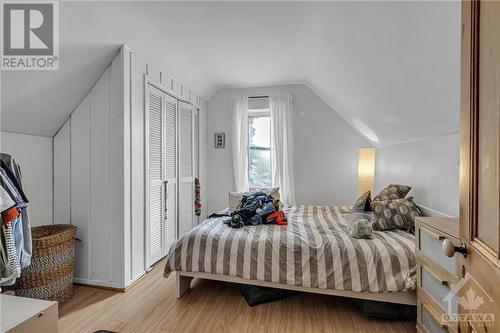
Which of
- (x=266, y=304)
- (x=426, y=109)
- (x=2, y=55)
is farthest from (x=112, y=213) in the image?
(x=426, y=109)

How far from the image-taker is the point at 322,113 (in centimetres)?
427

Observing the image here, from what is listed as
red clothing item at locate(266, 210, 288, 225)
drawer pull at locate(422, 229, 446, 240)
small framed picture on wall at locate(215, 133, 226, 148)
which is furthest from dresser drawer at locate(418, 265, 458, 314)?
small framed picture on wall at locate(215, 133, 226, 148)

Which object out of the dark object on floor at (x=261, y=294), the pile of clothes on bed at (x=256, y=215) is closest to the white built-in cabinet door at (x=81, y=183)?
the pile of clothes on bed at (x=256, y=215)

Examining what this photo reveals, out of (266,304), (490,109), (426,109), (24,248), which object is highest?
(426,109)

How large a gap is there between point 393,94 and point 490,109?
1733mm

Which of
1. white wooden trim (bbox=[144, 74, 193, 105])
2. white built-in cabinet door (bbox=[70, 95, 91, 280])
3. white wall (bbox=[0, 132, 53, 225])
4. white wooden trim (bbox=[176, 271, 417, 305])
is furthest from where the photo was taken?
white wooden trim (bbox=[144, 74, 193, 105])

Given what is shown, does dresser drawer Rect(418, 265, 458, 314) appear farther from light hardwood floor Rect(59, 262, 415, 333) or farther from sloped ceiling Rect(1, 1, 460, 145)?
sloped ceiling Rect(1, 1, 460, 145)

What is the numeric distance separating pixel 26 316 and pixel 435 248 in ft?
7.00

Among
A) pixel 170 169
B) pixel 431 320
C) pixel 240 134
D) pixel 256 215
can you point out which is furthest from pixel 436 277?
pixel 240 134

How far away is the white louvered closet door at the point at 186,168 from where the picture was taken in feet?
12.0

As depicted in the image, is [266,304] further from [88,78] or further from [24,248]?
[88,78]

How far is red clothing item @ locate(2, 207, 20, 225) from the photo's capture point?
1526 millimetres

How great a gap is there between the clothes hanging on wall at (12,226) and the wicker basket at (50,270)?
309 mm

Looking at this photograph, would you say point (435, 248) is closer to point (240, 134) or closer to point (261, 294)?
point (261, 294)
